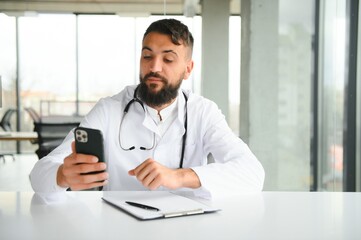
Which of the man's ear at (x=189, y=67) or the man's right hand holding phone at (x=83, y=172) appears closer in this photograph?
the man's right hand holding phone at (x=83, y=172)

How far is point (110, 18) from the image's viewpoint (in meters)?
9.34

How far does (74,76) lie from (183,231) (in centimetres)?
890

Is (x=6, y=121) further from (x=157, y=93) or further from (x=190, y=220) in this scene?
(x=190, y=220)

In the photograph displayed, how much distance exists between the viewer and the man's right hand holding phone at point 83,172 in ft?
4.27

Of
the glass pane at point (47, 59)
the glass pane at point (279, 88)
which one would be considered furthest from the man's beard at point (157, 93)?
the glass pane at point (47, 59)

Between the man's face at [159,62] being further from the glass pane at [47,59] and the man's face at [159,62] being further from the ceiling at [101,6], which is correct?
the glass pane at [47,59]

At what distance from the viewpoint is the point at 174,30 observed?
2002mm

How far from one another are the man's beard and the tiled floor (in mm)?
4121

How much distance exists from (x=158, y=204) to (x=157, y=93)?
778 millimetres

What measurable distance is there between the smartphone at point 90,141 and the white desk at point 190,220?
0.19 metres

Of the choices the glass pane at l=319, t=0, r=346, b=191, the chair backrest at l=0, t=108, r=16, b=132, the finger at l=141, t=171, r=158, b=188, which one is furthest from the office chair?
the finger at l=141, t=171, r=158, b=188

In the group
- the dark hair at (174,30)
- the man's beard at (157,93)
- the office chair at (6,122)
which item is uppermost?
the dark hair at (174,30)

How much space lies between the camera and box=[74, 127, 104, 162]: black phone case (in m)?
1.26

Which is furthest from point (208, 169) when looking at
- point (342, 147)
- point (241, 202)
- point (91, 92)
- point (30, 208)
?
point (91, 92)
